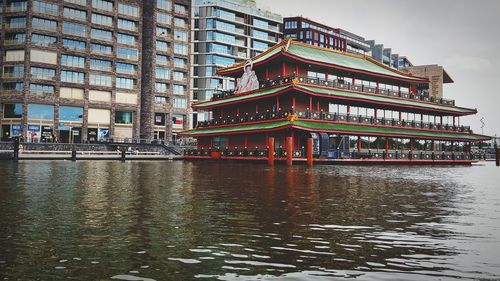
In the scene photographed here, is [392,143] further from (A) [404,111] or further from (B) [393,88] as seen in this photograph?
(B) [393,88]

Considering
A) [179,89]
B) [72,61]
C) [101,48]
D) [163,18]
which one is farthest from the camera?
[179,89]

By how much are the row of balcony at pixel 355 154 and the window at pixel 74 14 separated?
3711 centimetres

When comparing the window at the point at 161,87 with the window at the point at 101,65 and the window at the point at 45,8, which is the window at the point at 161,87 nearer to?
the window at the point at 101,65

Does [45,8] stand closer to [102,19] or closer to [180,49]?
[102,19]

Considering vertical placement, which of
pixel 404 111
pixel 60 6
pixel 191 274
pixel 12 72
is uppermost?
pixel 60 6

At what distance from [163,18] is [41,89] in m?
29.3

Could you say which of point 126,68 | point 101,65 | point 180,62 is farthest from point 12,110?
point 180,62

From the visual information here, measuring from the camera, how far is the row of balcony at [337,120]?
51312mm

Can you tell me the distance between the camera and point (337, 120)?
5400cm

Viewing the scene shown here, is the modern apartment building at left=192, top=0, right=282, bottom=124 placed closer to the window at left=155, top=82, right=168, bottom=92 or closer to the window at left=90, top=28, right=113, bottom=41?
the window at left=155, top=82, right=168, bottom=92

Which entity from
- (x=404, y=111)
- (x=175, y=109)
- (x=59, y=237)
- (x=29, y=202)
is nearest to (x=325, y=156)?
(x=404, y=111)

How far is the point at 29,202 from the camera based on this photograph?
43.2 ft

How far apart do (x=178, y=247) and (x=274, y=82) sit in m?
48.8

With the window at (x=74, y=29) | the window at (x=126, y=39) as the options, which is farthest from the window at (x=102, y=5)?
the window at (x=126, y=39)
